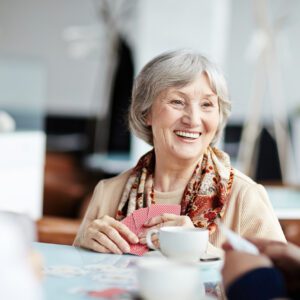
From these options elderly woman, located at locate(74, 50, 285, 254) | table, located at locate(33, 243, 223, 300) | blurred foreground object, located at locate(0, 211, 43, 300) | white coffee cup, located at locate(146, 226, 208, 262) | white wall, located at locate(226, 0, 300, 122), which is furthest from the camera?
white wall, located at locate(226, 0, 300, 122)

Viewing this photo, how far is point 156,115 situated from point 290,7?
23.3ft

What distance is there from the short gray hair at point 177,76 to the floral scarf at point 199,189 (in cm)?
14

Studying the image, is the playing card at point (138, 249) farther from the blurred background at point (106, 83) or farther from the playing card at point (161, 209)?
the blurred background at point (106, 83)

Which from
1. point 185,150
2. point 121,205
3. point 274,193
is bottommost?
point 274,193

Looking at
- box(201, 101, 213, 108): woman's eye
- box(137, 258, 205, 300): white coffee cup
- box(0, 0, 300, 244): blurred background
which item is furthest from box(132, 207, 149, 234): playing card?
box(0, 0, 300, 244): blurred background

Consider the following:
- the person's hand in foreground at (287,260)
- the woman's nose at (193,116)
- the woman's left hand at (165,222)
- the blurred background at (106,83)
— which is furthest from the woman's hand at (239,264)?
the blurred background at (106,83)

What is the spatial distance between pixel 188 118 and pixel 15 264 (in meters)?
1.24

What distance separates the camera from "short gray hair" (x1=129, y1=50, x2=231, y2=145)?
7.61ft

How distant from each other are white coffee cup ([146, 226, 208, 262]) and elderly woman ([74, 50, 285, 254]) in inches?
12.7

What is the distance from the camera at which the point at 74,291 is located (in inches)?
62.7

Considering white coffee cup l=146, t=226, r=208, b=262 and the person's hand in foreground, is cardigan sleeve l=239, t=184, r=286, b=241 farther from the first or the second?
the person's hand in foreground

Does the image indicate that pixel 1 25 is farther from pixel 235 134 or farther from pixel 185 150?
pixel 185 150

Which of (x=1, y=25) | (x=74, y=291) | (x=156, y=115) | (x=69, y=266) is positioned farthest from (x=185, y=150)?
(x=1, y=25)

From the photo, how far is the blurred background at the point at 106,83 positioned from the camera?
604 centimetres
